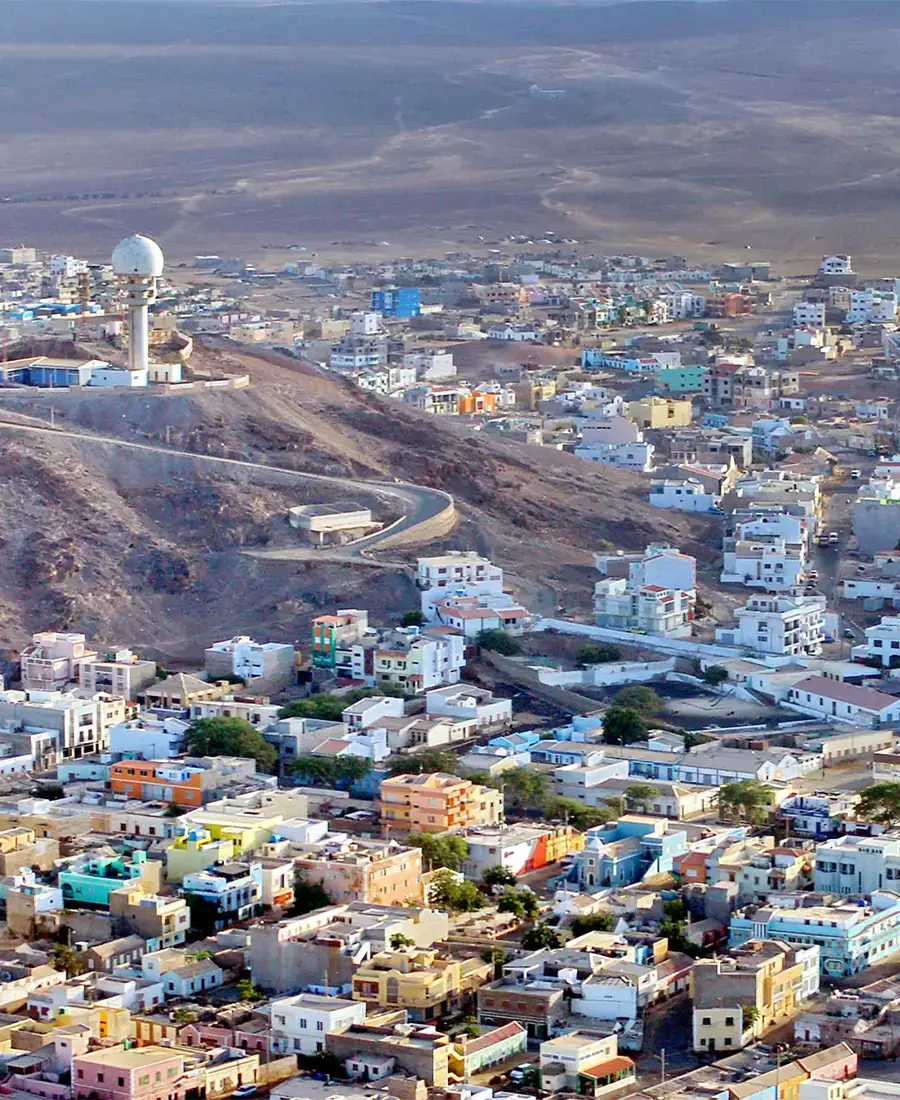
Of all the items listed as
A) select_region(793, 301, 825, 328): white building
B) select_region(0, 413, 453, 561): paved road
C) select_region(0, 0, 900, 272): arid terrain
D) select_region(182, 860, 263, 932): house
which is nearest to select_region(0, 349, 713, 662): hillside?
select_region(0, 413, 453, 561): paved road

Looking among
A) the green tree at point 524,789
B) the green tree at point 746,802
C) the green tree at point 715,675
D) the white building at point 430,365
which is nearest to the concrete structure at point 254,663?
the green tree at point 715,675

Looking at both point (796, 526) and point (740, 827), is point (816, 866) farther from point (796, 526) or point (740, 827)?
point (796, 526)

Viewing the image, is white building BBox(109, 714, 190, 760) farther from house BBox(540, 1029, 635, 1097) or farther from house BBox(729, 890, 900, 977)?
house BBox(540, 1029, 635, 1097)

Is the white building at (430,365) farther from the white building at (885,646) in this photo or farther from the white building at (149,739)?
the white building at (149,739)

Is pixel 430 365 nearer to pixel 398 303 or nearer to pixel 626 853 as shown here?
pixel 398 303

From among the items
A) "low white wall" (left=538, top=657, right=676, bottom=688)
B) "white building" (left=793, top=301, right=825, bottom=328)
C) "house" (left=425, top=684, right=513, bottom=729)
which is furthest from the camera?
"white building" (left=793, top=301, right=825, bottom=328)

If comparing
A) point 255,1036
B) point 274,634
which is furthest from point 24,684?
point 255,1036
